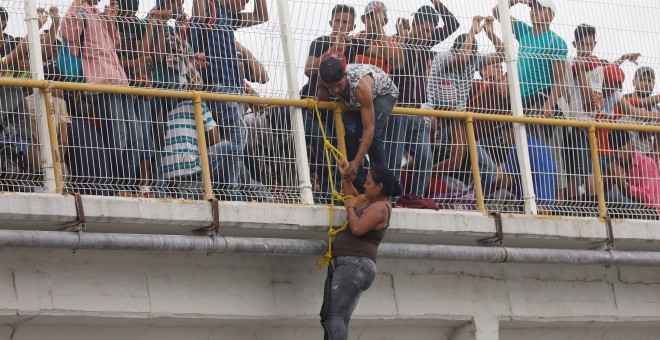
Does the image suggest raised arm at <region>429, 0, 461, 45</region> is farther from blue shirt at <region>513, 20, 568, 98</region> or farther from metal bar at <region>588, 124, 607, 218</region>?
metal bar at <region>588, 124, 607, 218</region>

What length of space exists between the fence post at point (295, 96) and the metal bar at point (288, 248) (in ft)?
1.93

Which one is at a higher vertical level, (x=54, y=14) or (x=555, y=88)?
(x=54, y=14)

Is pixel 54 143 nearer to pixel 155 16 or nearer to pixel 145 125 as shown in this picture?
pixel 145 125

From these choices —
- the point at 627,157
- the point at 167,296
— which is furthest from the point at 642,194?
the point at 167,296

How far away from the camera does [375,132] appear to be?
47.7 ft

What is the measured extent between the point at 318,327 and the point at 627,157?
4.11m

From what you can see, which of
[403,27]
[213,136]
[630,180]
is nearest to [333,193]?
[213,136]

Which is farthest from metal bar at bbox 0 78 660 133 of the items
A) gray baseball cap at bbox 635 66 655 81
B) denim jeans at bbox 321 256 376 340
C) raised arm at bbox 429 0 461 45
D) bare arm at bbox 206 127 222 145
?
denim jeans at bbox 321 256 376 340

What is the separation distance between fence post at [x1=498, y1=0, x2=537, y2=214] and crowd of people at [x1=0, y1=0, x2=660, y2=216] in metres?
0.08

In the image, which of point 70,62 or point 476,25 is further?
point 476,25

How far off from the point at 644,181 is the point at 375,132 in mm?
3770

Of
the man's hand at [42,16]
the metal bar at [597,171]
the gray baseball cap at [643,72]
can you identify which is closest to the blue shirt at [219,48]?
the man's hand at [42,16]

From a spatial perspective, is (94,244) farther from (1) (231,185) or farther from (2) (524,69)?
(2) (524,69)

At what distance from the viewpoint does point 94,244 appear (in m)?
12.9
